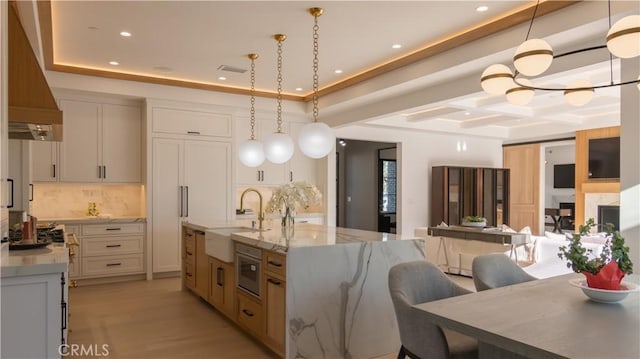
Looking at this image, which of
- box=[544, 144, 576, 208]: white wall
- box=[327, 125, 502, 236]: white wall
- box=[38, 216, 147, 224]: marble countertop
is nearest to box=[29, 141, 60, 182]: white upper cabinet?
box=[38, 216, 147, 224]: marble countertop

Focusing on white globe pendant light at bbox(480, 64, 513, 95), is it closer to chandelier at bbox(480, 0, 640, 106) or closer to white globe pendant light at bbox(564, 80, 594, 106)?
chandelier at bbox(480, 0, 640, 106)

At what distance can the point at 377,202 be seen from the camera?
10320 millimetres

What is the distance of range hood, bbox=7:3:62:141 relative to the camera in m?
2.85

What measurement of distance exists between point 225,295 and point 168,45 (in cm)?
270

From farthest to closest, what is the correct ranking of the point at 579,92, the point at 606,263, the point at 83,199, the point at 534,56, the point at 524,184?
the point at 524,184 < the point at 83,199 < the point at 579,92 < the point at 534,56 < the point at 606,263

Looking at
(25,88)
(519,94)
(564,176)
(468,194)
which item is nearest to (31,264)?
(25,88)

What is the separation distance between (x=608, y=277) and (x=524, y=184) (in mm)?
9558

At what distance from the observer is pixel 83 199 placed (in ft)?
20.1

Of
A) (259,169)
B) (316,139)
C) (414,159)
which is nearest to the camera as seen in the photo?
(316,139)

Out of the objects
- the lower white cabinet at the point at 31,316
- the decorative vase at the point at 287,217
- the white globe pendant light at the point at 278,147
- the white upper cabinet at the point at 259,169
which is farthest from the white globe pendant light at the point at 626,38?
the white upper cabinet at the point at 259,169

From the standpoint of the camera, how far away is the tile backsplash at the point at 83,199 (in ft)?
19.2

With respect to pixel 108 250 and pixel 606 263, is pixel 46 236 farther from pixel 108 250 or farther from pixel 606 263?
pixel 606 263

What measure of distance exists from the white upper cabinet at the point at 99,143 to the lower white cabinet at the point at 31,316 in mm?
4064

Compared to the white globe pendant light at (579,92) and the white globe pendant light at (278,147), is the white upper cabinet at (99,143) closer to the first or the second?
the white globe pendant light at (278,147)
